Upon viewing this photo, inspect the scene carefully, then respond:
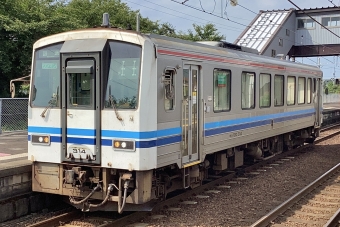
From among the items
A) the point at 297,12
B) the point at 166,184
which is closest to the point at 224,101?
the point at 166,184

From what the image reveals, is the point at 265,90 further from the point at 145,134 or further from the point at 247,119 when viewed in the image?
the point at 145,134

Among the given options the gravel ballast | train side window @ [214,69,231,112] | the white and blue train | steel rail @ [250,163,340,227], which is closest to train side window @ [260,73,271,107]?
the gravel ballast

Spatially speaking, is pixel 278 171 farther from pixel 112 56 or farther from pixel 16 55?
pixel 16 55

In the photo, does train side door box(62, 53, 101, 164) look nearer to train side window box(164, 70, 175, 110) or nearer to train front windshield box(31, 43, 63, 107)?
train front windshield box(31, 43, 63, 107)

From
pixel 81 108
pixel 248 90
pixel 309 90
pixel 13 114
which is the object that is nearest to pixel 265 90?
pixel 248 90

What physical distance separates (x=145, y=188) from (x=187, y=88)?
89.2 inches

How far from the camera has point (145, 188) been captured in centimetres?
768

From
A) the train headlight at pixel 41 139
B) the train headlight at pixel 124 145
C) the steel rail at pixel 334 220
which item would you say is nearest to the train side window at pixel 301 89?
the steel rail at pixel 334 220

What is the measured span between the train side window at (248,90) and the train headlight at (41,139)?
5.20 m

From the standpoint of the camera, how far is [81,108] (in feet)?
26.0

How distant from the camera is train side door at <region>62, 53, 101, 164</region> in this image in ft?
25.5

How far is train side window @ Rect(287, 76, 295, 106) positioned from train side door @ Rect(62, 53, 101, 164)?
341 inches

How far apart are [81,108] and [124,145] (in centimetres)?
101

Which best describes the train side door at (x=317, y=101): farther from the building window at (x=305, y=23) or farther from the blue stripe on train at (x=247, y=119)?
the building window at (x=305, y=23)
